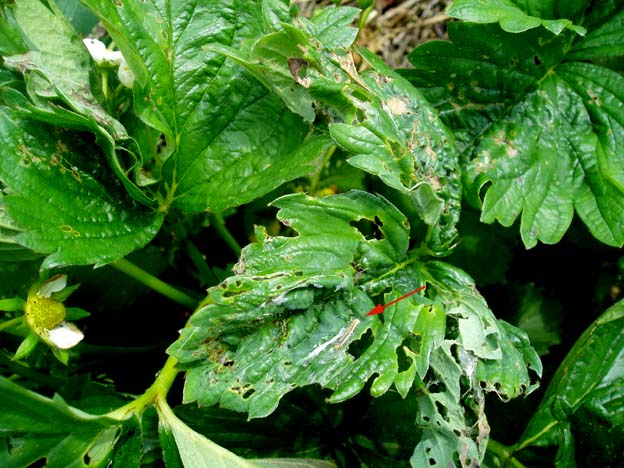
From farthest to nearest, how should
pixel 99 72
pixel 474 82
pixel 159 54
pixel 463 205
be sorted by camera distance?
pixel 463 205 < pixel 474 82 < pixel 99 72 < pixel 159 54

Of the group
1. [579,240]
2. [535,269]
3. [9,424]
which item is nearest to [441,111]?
[579,240]

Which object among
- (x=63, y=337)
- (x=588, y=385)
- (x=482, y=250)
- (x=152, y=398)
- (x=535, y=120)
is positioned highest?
(x=535, y=120)

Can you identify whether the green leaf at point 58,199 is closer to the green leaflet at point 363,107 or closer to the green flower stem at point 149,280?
the green flower stem at point 149,280

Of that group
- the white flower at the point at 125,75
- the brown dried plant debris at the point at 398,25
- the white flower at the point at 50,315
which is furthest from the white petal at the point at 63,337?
the brown dried plant debris at the point at 398,25

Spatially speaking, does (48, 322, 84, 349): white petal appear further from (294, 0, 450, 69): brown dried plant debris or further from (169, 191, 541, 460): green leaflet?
(294, 0, 450, 69): brown dried plant debris

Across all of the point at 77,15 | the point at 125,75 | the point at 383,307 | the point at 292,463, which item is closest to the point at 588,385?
the point at 383,307

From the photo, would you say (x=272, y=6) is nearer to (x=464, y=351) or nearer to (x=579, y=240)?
(x=464, y=351)

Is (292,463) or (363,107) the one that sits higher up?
(363,107)

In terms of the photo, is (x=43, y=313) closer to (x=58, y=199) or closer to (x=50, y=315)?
(x=50, y=315)
